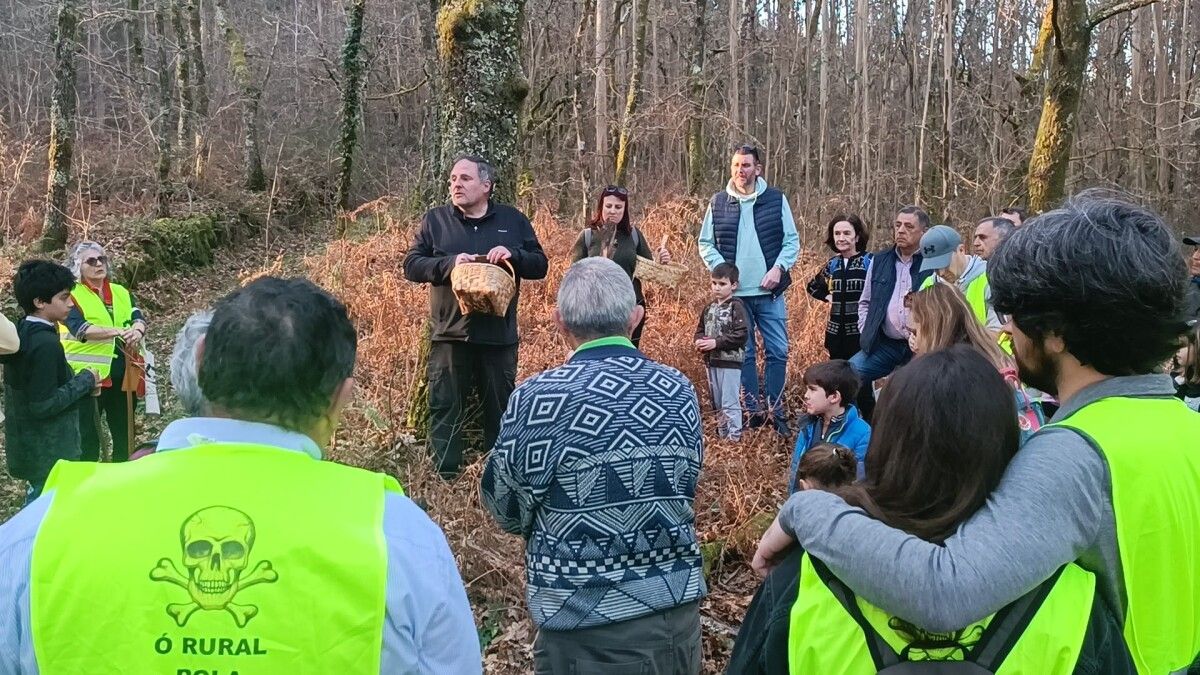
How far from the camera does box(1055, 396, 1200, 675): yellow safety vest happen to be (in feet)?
5.00

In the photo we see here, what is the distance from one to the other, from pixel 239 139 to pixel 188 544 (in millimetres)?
21681

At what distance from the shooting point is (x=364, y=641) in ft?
4.56

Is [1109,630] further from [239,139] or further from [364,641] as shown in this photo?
[239,139]

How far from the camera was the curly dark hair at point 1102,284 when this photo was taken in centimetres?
163

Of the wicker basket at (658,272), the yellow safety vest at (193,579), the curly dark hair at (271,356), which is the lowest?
the yellow safety vest at (193,579)

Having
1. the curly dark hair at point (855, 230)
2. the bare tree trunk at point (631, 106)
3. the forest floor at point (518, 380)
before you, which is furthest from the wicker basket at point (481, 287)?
the bare tree trunk at point (631, 106)

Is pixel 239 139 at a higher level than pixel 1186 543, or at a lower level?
higher

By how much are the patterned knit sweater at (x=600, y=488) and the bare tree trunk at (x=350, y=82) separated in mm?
14292

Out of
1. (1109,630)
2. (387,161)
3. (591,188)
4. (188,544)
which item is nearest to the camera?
(188,544)

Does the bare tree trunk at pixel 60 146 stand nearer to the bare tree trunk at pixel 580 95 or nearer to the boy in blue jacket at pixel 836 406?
the bare tree trunk at pixel 580 95

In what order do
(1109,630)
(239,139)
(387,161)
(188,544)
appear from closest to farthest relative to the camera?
(188,544) < (1109,630) < (239,139) < (387,161)

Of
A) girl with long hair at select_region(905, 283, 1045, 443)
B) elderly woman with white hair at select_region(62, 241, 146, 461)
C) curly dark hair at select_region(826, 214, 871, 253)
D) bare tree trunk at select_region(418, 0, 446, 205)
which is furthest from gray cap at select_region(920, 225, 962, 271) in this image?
elderly woman with white hair at select_region(62, 241, 146, 461)

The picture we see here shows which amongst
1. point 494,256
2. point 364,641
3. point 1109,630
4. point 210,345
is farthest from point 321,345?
point 494,256

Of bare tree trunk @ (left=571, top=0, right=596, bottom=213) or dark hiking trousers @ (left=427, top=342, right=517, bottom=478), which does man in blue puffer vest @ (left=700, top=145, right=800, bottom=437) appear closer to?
dark hiking trousers @ (left=427, top=342, right=517, bottom=478)
